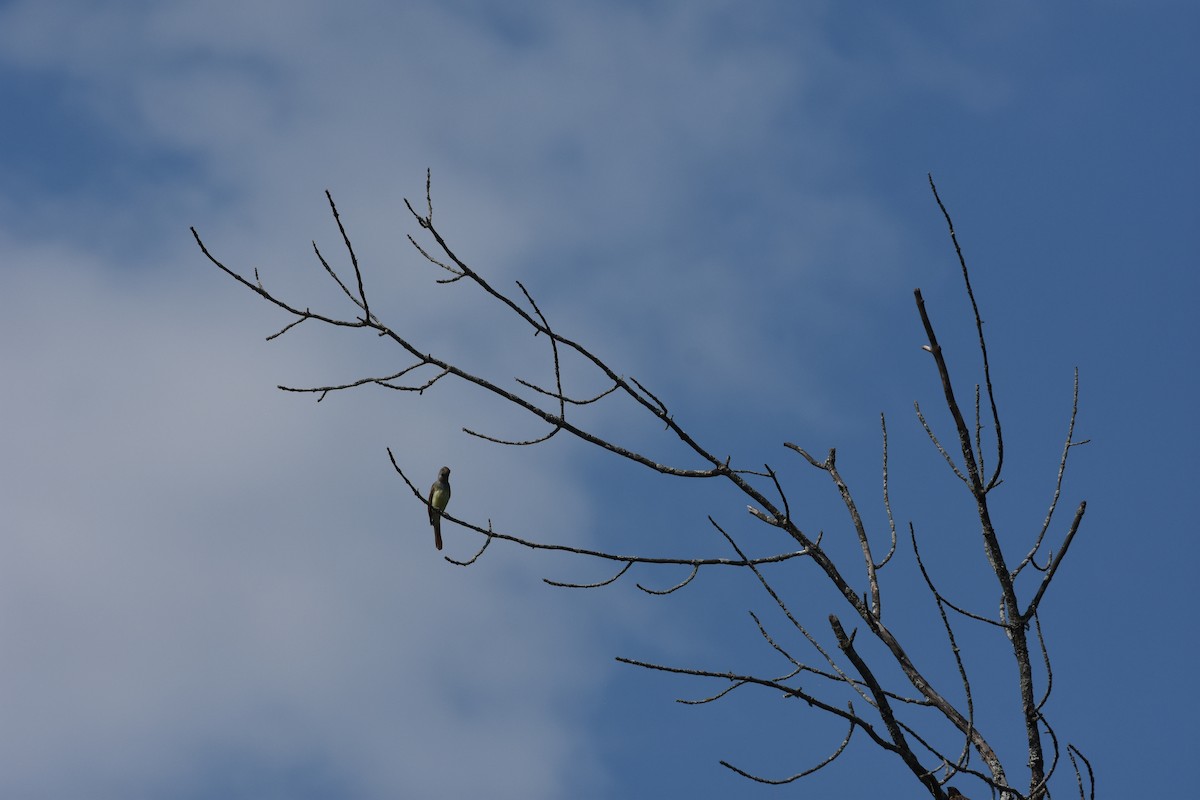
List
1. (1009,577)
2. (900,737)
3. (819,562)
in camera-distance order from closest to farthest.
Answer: (900,737)
(1009,577)
(819,562)

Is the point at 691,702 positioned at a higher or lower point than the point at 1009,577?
lower

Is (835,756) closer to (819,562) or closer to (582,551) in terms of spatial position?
(819,562)

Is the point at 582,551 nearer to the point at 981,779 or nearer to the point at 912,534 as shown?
the point at 912,534

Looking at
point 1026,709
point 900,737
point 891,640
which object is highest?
point 891,640

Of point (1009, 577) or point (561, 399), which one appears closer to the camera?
point (1009, 577)

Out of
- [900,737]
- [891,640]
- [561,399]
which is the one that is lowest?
[900,737]

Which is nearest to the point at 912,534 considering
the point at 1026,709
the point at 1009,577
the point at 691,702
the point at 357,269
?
the point at 1009,577

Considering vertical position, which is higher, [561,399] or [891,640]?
[561,399]

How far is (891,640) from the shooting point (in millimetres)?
4164

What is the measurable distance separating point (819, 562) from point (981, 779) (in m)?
0.88

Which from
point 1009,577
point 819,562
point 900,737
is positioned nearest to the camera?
point 900,737

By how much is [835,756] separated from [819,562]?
657 millimetres

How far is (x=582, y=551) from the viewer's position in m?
4.30

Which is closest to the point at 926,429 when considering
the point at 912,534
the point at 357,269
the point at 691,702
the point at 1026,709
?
the point at 912,534
